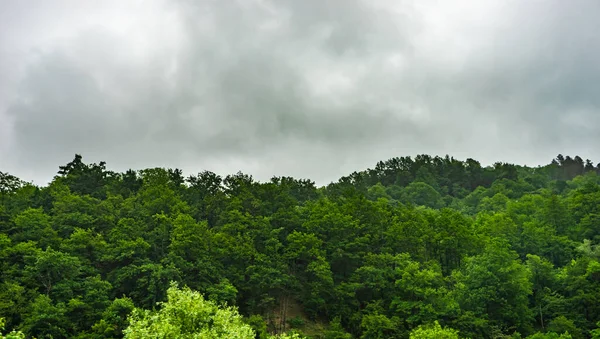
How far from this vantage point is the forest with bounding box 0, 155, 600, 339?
42.1m

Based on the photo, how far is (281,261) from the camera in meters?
52.9

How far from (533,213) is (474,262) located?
30220 mm

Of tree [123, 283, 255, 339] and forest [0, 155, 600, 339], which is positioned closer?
tree [123, 283, 255, 339]

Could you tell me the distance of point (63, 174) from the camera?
68438mm

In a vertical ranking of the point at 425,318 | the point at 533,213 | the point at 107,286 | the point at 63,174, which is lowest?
the point at 425,318

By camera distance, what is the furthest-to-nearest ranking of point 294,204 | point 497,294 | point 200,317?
point 294,204 < point 497,294 < point 200,317

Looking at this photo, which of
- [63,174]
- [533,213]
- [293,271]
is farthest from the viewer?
[533,213]

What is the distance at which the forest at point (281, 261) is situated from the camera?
42.1m

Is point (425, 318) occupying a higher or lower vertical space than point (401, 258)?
lower

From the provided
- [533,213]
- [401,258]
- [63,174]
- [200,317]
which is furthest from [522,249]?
[63,174]

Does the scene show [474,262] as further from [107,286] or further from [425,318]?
[107,286]

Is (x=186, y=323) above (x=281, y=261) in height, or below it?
below

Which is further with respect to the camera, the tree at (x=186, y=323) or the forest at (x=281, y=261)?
the forest at (x=281, y=261)

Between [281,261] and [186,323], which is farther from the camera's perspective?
[281,261]
